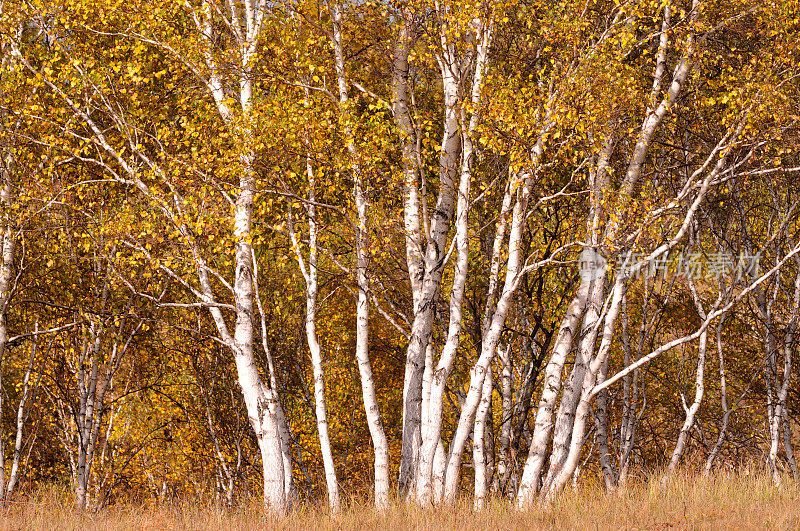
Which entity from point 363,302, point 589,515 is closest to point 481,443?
point 363,302

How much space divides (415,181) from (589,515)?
5.25 meters

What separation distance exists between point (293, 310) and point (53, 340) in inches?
195

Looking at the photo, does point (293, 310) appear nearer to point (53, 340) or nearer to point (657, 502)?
point (53, 340)

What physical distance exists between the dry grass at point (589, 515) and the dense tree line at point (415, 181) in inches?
40.4

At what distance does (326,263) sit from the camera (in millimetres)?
17453

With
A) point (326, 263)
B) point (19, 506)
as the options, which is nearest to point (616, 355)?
point (326, 263)

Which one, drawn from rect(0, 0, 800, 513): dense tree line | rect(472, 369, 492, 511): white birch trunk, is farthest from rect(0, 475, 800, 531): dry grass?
rect(472, 369, 492, 511): white birch trunk

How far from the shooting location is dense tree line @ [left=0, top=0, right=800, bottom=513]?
420 inches

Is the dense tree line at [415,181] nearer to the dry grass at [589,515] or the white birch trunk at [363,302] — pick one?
the white birch trunk at [363,302]

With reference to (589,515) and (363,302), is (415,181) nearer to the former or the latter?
(363,302)

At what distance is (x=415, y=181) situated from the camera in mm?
11258

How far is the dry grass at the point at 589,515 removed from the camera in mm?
7582

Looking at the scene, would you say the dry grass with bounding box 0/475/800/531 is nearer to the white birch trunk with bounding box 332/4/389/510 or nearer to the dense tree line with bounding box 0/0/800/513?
the dense tree line with bounding box 0/0/800/513

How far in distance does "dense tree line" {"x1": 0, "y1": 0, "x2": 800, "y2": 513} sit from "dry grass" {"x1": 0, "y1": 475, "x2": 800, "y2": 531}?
40.4 inches
